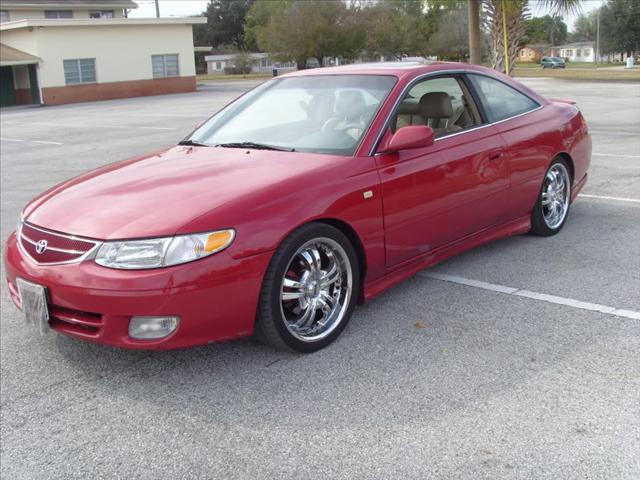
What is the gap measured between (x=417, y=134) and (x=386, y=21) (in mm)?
64058

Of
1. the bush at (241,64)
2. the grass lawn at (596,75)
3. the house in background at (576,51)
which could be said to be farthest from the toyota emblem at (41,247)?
the house in background at (576,51)

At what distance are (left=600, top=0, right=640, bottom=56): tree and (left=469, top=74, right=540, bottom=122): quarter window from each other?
3999 centimetres

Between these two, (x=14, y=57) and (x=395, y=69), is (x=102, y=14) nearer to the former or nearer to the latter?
(x=14, y=57)

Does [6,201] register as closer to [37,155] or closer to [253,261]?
[37,155]

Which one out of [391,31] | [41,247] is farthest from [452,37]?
[41,247]

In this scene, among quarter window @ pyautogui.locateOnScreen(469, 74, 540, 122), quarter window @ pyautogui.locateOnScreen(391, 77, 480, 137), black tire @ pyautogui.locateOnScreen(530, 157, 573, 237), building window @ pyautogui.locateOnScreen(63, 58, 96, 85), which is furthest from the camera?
building window @ pyautogui.locateOnScreen(63, 58, 96, 85)

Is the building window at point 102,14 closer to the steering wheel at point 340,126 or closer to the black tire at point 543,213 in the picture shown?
the black tire at point 543,213

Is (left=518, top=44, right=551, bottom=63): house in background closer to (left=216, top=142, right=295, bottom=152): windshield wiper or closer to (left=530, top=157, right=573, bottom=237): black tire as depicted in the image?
(left=530, top=157, right=573, bottom=237): black tire

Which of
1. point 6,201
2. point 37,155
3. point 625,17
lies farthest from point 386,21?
point 6,201

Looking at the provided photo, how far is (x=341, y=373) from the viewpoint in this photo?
364 cm

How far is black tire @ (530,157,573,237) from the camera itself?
5727 millimetres

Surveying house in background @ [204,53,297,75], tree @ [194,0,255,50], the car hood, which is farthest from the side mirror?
tree @ [194,0,255,50]

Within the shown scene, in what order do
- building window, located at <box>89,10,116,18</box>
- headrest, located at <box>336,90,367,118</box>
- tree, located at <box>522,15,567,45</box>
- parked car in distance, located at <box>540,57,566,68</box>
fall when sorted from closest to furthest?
headrest, located at <box>336,90,367,118</box> < tree, located at <box>522,15,567,45</box> < building window, located at <box>89,10,116,18</box> < parked car in distance, located at <box>540,57,566,68</box>

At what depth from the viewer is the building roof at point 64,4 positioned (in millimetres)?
48250
